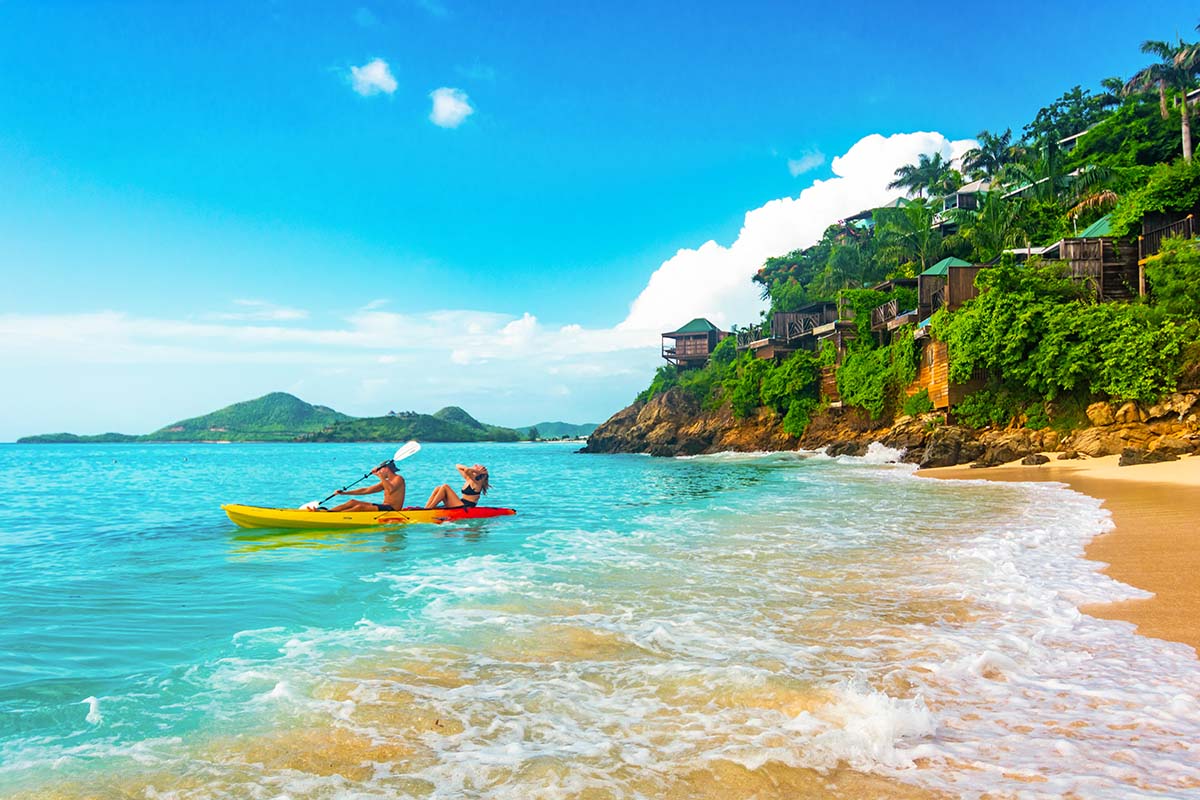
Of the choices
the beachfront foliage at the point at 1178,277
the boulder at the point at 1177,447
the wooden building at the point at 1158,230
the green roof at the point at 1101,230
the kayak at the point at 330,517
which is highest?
the green roof at the point at 1101,230

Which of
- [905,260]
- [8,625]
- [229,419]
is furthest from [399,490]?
[229,419]

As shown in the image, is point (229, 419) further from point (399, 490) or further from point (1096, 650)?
point (1096, 650)

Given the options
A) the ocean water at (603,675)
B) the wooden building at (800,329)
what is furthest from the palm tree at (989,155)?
the ocean water at (603,675)

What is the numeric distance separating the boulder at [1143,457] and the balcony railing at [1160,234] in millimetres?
10762

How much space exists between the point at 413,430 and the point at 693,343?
10532cm

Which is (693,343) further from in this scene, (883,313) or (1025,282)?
(1025,282)

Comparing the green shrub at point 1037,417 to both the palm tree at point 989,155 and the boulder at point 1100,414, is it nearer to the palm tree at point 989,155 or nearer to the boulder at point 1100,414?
the boulder at point 1100,414

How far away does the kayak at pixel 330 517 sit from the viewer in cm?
1413

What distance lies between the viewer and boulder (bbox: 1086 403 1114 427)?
2425cm

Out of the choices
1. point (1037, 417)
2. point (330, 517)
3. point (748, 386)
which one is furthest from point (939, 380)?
point (330, 517)

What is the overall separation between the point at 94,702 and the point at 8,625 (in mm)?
3523

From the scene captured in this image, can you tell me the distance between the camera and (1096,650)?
5156 mm

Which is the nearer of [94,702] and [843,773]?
[843,773]

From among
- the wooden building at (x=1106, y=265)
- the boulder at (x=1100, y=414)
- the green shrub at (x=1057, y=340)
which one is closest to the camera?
the green shrub at (x=1057, y=340)
